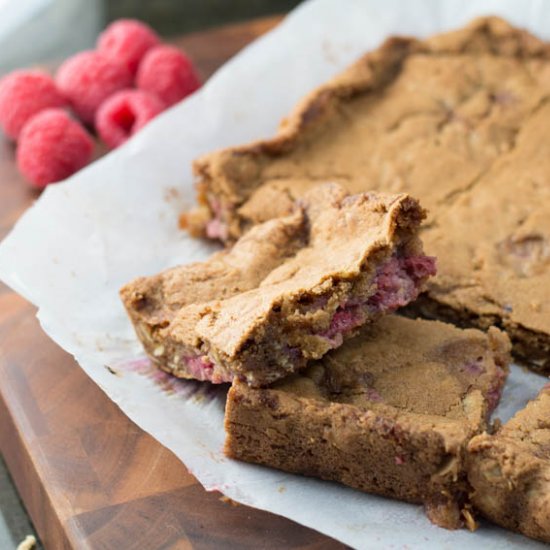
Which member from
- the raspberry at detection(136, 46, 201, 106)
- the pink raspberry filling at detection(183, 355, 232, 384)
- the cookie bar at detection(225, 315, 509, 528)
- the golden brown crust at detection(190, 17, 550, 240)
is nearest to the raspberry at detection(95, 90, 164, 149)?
the raspberry at detection(136, 46, 201, 106)

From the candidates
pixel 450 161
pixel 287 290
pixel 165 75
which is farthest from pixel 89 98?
pixel 287 290

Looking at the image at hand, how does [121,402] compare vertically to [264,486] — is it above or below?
above

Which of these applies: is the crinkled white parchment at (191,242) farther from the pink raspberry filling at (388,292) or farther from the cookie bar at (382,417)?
the pink raspberry filling at (388,292)

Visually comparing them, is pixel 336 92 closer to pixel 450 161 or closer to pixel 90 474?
pixel 450 161

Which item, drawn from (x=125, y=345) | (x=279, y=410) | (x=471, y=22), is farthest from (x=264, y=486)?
(x=471, y=22)

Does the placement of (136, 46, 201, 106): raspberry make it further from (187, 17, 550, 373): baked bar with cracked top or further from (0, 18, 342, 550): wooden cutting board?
(0, 18, 342, 550): wooden cutting board

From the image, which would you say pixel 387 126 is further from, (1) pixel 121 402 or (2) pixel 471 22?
(1) pixel 121 402
